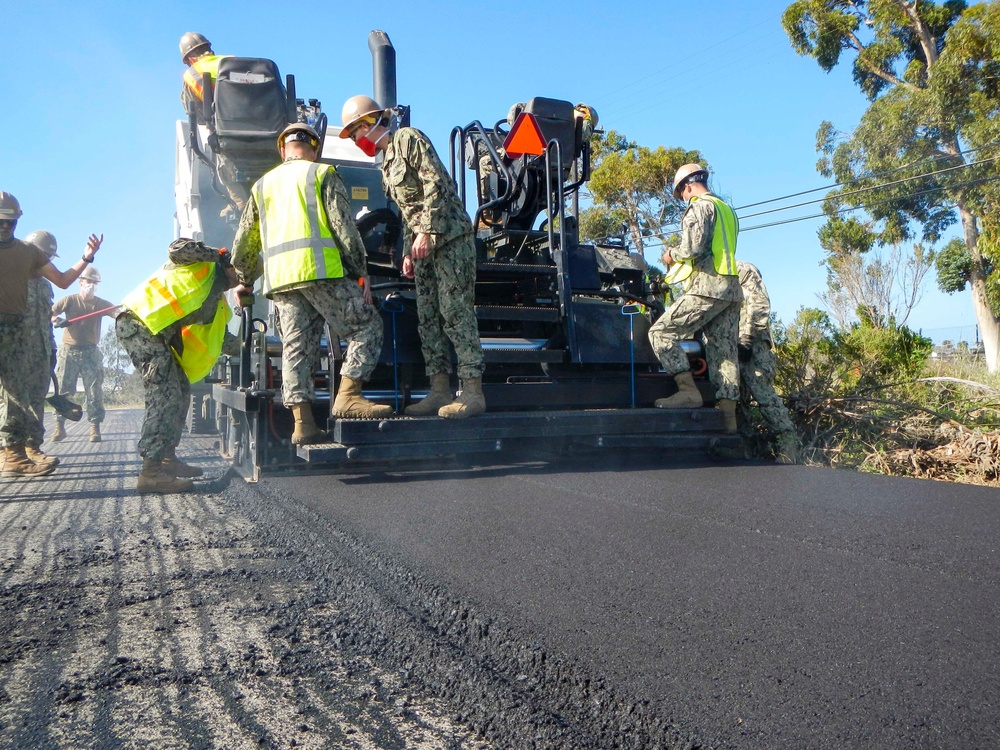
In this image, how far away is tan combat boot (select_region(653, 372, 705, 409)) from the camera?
5.39m

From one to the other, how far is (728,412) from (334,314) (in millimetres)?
2715

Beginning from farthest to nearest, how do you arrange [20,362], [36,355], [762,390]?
[36,355] → [20,362] → [762,390]

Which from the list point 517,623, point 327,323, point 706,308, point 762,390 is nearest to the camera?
point 517,623

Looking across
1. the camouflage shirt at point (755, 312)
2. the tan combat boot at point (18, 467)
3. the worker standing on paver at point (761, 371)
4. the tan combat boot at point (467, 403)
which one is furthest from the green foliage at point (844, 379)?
the tan combat boot at point (18, 467)

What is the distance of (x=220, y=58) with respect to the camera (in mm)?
5957

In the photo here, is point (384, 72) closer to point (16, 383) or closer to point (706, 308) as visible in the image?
point (706, 308)

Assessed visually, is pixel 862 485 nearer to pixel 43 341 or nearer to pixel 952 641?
pixel 952 641

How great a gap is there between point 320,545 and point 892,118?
16.9 m

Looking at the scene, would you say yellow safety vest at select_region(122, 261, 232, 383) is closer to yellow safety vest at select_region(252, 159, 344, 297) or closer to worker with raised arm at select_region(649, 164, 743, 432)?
yellow safety vest at select_region(252, 159, 344, 297)

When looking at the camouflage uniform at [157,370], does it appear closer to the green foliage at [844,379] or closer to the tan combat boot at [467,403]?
the tan combat boot at [467,403]

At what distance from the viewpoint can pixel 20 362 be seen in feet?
19.4

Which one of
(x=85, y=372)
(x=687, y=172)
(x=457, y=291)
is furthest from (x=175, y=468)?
(x=85, y=372)

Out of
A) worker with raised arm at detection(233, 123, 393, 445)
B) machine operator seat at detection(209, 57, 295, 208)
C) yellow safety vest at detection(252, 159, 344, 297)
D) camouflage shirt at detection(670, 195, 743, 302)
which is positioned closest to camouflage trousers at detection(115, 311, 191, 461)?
worker with raised arm at detection(233, 123, 393, 445)

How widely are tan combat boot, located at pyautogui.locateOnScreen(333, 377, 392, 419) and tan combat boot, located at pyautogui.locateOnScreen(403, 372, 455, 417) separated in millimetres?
255
